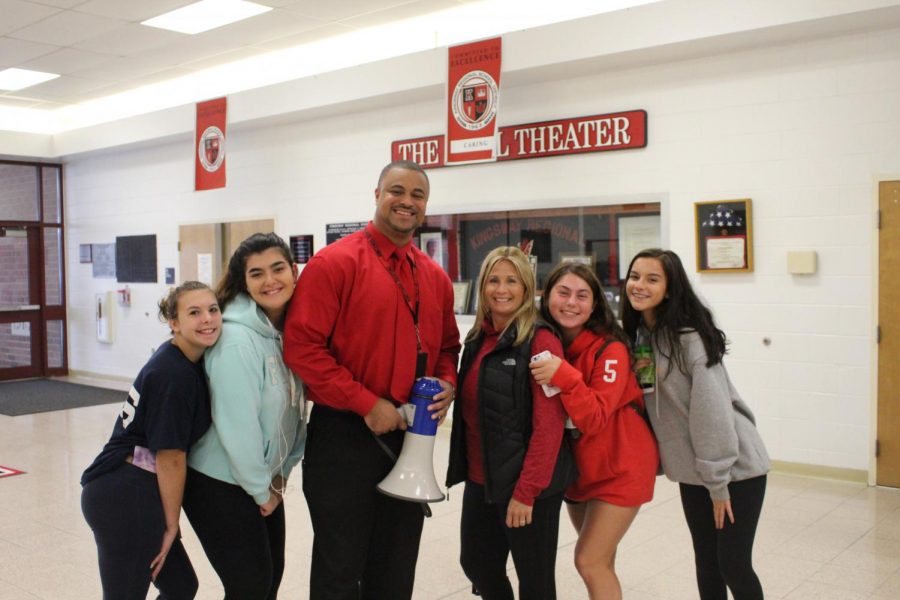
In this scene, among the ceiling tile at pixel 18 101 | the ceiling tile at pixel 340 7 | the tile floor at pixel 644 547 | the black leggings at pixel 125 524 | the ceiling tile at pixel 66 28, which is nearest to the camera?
the black leggings at pixel 125 524

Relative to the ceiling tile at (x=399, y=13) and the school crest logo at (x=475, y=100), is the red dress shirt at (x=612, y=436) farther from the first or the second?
the ceiling tile at (x=399, y=13)

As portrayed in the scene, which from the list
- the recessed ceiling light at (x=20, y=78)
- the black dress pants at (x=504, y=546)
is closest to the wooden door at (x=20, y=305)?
the recessed ceiling light at (x=20, y=78)

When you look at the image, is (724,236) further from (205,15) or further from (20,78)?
(20,78)

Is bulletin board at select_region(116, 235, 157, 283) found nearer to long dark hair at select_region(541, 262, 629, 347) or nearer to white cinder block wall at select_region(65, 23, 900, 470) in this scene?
white cinder block wall at select_region(65, 23, 900, 470)

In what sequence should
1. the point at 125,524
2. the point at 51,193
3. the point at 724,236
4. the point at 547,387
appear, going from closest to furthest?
the point at 125,524 < the point at 547,387 < the point at 724,236 < the point at 51,193

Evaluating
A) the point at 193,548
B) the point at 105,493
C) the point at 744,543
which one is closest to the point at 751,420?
the point at 744,543

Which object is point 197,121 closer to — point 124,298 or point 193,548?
→ point 124,298

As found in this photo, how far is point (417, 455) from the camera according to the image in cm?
236

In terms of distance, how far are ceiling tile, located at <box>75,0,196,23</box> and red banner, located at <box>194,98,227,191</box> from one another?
70.2 inches

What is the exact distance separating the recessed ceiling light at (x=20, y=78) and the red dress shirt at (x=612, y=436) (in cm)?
750

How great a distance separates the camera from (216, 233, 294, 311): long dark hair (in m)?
2.38

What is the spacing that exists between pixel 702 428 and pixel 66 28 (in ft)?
20.0

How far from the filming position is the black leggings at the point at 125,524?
2.13 metres

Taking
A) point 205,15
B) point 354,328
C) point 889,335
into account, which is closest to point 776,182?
point 889,335
